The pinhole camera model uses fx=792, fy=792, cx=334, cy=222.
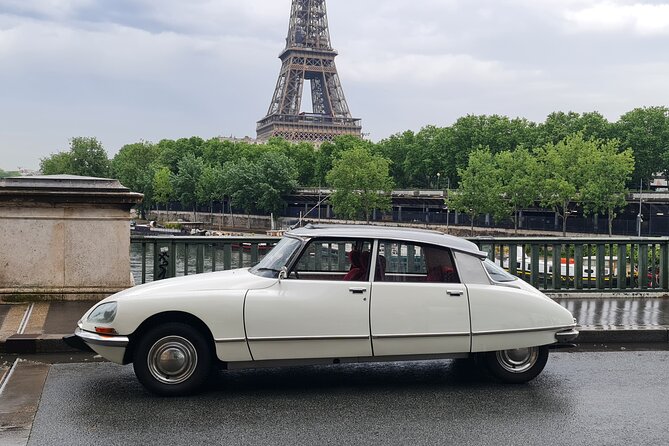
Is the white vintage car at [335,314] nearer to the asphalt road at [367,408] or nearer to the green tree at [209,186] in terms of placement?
the asphalt road at [367,408]

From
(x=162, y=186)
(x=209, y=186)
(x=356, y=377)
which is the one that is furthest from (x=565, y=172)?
(x=356, y=377)

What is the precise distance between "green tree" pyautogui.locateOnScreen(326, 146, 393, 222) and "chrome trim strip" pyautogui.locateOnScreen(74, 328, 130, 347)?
289 feet

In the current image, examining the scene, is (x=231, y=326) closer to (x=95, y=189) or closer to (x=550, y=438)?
(x=550, y=438)

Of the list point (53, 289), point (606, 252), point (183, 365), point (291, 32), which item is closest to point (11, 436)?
point (183, 365)

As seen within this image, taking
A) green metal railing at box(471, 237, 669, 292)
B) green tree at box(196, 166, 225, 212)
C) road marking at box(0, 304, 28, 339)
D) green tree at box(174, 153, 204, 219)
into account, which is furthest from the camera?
green tree at box(174, 153, 204, 219)

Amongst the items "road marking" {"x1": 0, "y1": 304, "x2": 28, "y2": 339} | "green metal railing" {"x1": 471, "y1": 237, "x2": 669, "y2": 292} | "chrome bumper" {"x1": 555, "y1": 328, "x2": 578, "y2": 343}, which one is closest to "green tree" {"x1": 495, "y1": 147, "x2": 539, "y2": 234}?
"green metal railing" {"x1": 471, "y1": 237, "x2": 669, "y2": 292}

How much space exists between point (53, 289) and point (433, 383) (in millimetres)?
5849

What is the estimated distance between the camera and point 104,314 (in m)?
6.71

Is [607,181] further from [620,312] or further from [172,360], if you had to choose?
[172,360]

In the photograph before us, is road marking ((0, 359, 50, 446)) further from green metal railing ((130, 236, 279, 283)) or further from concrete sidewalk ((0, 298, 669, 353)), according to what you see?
green metal railing ((130, 236, 279, 283))

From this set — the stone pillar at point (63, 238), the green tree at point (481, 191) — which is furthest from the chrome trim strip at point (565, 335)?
the green tree at point (481, 191)

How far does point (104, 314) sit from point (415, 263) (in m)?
2.75

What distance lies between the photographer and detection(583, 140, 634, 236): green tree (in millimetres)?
71812

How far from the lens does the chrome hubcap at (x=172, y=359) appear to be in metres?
6.56
